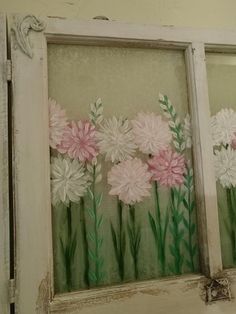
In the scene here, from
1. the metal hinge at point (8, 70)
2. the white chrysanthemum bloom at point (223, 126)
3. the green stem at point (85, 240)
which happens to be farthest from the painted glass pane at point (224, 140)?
the metal hinge at point (8, 70)

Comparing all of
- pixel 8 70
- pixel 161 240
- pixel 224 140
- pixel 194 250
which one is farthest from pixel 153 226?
pixel 8 70

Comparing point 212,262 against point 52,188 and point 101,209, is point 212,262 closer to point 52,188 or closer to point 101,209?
point 101,209

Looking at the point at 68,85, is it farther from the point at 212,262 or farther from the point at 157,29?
the point at 212,262

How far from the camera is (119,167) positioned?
91 centimetres

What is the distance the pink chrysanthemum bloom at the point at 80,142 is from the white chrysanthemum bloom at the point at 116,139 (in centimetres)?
2

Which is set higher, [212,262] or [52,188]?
[52,188]

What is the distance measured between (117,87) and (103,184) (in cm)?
30

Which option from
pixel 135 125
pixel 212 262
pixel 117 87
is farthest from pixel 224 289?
pixel 117 87

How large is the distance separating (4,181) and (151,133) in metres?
0.45

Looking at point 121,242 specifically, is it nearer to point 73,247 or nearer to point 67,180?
point 73,247

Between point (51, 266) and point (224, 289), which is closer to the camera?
point (51, 266)

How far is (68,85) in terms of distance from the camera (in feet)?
2.96

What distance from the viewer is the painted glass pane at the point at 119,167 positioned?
87 centimetres

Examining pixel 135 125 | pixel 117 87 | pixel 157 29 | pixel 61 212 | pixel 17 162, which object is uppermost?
pixel 157 29
